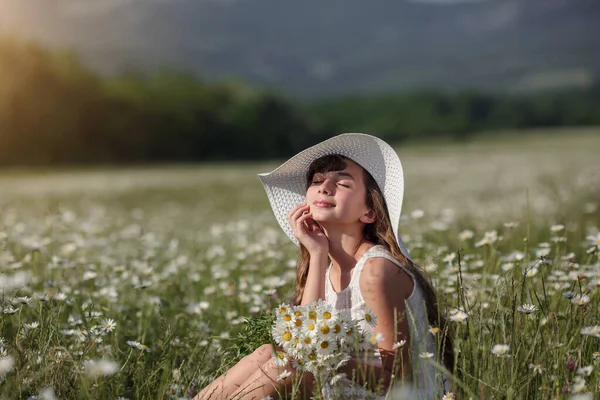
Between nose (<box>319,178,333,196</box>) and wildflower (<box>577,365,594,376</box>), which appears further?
nose (<box>319,178,333,196</box>)

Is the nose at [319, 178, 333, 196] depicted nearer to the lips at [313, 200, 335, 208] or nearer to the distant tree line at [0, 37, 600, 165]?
the lips at [313, 200, 335, 208]

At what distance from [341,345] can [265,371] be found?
1.47 feet

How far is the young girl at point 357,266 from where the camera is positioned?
3.04m

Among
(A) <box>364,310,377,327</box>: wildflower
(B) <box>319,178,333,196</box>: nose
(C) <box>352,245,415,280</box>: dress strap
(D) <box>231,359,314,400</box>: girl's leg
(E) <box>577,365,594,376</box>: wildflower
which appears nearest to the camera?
(E) <box>577,365,594,376</box>: wildflower

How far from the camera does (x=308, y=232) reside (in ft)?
11.5

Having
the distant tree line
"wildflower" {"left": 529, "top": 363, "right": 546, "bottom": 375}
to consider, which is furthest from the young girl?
the distant tree line

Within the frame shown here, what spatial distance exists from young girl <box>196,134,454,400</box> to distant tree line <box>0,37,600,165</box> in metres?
38.2

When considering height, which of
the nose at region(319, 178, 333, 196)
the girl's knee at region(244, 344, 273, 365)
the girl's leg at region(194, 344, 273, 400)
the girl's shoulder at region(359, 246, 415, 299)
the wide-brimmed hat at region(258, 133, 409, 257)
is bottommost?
the girl's leg at region(194, 344, 273, 400)

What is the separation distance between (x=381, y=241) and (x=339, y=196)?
0.29 metres

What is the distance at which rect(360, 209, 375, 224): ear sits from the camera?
139 inches

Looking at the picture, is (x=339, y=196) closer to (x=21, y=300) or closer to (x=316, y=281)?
(x=316, y=281)

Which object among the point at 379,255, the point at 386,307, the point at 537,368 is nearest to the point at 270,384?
the point at 386,307

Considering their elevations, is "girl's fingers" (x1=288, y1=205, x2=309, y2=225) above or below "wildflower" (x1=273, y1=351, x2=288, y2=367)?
above

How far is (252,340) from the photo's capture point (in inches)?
139
